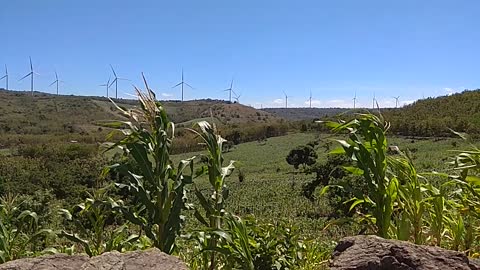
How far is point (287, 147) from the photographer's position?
7038 cm

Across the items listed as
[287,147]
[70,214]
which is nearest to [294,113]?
[287,147]

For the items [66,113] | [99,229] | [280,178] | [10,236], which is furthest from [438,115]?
[66,113]

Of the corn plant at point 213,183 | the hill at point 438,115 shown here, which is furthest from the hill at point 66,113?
the corn plant at point 213,183

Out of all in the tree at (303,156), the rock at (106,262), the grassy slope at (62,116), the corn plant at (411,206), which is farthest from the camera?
the grassy slope at (62,116)

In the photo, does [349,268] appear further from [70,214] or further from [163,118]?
[70,214]

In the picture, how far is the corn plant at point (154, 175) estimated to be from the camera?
3078 millimetres

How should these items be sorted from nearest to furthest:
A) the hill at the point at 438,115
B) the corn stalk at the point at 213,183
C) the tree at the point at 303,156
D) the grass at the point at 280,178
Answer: the corn stalk at the point at 213,183, the grass at the point at 280,178, the tree at the point at 303,156, the hill at the point at 438,115

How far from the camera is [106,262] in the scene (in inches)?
93.4

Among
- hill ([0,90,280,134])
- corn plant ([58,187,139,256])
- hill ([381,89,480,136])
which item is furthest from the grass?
hill ([0,90,280,134])

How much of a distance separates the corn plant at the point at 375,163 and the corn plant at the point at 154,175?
3.14 ft

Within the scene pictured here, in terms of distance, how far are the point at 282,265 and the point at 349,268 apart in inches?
28.1

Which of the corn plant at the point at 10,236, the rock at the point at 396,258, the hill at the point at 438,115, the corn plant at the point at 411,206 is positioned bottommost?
the corn plant at the point at 10,236

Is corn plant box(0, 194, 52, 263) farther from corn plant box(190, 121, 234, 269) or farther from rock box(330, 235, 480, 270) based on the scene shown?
rock box(330, 235, 480, 270)

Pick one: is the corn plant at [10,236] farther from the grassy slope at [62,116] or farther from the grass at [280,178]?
the grassy slope at [62,116]
